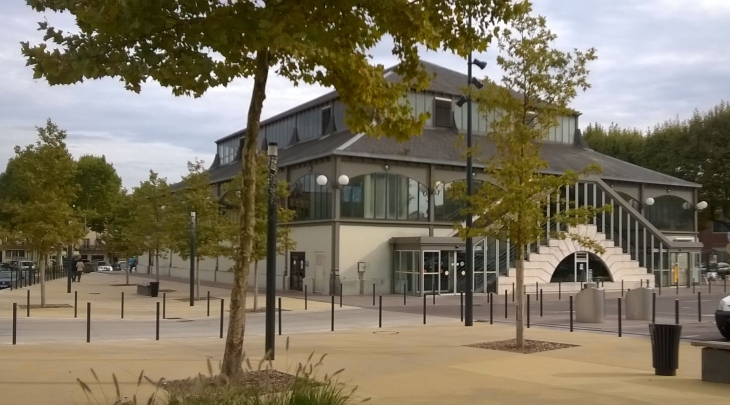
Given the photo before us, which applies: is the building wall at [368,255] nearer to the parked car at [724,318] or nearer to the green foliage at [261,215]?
the green foliage at [261,215]

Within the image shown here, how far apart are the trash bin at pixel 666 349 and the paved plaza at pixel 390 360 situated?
0.66 feet

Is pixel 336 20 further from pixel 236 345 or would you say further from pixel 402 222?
pixel 402 222

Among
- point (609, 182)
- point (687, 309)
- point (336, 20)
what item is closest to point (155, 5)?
point (336, 20)

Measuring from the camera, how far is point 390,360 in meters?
13.1

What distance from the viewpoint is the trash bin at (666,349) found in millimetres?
11414

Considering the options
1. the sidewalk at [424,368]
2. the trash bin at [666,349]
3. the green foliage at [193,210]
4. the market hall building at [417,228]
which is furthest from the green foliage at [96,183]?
the trash bin at [666,349]

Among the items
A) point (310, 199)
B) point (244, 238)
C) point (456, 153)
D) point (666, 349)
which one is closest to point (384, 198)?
point (310, 199)

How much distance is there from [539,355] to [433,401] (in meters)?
5.23

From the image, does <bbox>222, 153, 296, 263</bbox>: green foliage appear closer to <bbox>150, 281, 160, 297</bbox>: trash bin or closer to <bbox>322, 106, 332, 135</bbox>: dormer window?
<bbox>150, 281, 160, 297</bbox>: trash bin

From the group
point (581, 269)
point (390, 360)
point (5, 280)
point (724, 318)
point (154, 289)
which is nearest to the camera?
point (390, 360)

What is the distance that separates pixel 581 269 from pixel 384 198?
1166cm

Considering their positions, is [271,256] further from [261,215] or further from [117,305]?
[117,305]

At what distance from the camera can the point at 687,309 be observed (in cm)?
2684

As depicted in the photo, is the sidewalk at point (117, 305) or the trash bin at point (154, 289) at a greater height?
the trash bin at point (154, 289)
